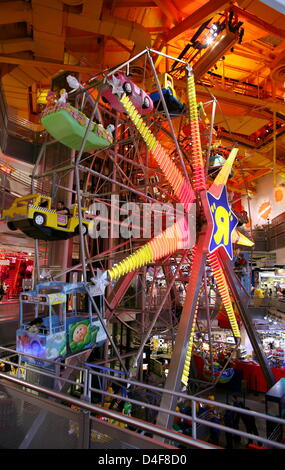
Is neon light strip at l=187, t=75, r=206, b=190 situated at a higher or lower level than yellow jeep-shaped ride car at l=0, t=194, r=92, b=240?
higher

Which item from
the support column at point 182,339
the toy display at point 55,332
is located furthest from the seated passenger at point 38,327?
the support column at point 182,339

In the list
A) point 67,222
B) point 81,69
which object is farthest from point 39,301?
point 81,69

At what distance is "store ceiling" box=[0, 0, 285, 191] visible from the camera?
11109mm

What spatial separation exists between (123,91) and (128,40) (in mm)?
8083

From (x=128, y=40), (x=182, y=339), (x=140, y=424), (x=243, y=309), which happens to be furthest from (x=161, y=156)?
(x=128, y=40)

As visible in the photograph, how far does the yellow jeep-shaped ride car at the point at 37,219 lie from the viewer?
6918 mm

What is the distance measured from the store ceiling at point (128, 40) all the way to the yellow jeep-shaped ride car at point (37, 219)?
18.3 feet

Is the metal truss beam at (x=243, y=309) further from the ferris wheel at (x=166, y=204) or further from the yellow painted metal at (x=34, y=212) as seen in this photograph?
the yellow painted metal at (x=34, y=212)

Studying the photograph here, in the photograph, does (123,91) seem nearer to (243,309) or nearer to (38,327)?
(38,327)

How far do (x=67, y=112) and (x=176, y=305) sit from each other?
41.3 feet

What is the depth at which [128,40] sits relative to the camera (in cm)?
1289

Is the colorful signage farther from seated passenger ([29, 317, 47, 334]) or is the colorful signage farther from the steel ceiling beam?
the steel ceiling beam

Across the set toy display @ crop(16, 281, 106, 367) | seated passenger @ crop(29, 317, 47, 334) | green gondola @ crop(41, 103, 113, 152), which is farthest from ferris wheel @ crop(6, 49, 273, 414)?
seated passenger @ crop(29, 317, 47, 334)

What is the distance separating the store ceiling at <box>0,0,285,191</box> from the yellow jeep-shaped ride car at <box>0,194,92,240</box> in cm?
556
